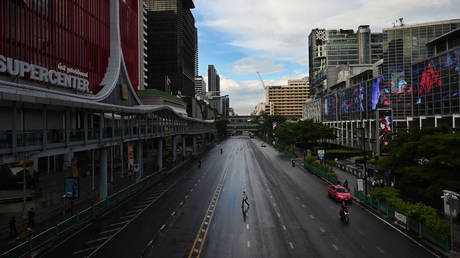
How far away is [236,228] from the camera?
22.1 m

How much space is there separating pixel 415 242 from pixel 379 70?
73.3 m

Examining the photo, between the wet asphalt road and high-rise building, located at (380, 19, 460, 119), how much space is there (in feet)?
157

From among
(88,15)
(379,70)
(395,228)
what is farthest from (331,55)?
(395,228)

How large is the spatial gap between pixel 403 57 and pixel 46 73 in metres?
83.7

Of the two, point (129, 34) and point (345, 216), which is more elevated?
point (129, 34)

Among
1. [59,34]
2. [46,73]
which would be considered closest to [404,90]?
[59,34]

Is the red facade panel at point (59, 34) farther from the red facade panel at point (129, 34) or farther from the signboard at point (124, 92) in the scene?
the red facade panel at point (129, 34)

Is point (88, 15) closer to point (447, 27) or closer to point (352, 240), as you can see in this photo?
point (352, 240)

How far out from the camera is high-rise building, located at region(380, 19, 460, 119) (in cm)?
6906

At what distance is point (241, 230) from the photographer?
21.6 meters

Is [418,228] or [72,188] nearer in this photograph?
[418,228]

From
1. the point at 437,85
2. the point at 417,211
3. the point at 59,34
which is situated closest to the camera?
the point at 417,211

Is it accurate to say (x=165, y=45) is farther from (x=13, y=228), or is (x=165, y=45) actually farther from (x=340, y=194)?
(x=13, y=228)

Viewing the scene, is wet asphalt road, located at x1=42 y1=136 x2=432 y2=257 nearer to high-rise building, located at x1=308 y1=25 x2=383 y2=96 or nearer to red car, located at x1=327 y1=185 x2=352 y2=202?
red car, located at x1=327 y1=185 x2=352 y2=202
